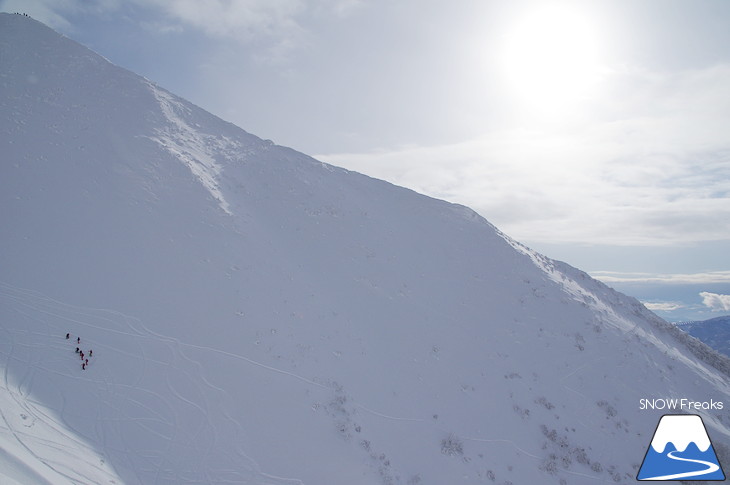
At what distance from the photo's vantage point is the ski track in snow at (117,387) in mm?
13844

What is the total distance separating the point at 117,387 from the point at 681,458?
2401 cm

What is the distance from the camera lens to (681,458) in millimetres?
17672

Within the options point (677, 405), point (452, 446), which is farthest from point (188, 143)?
point (677, 405)

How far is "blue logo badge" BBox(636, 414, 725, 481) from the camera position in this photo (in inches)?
682

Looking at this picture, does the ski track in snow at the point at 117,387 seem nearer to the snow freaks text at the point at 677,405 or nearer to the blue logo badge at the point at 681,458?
the blue logo badge at the point at 681,458

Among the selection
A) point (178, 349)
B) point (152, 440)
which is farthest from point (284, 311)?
point (152, 440)

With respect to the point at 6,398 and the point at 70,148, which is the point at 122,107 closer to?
the point at 70,148

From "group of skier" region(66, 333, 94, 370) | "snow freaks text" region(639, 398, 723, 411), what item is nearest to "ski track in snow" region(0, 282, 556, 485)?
"group of skier" region(66, 333, 94, 370)

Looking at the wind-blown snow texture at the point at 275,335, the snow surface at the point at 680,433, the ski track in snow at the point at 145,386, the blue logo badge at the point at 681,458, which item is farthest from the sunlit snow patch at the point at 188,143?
the snow surface at the point at 680,433

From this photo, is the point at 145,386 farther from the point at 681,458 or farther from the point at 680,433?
the point at 680,433

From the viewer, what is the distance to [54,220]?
25.5 meters

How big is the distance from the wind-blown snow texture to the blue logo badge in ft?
2.31

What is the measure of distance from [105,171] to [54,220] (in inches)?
273

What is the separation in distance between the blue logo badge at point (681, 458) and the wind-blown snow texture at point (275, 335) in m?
0.70
